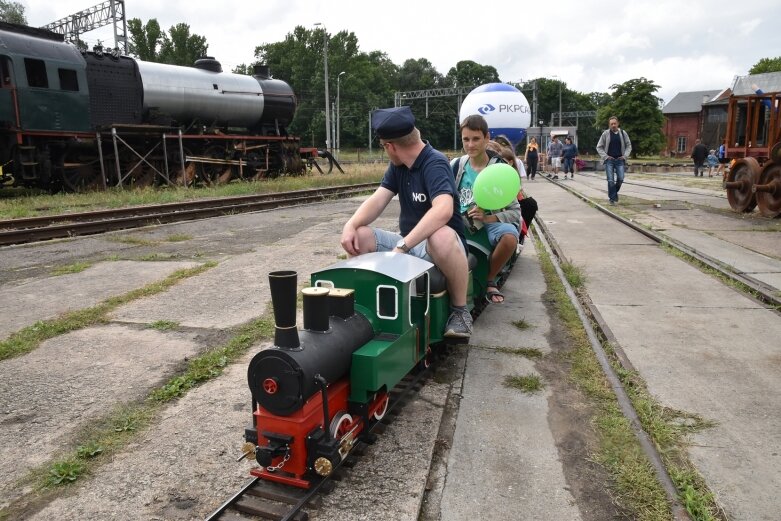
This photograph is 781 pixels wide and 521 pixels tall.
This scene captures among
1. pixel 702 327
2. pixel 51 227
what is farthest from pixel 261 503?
pixel 51 227

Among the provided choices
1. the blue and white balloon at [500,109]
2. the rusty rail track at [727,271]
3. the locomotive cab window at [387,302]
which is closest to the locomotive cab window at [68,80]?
the blue and white balloon at [500,109]

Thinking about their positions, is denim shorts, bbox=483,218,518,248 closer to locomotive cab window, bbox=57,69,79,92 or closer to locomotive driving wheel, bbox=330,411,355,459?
locomotive driving wheel, bbox=330,411,355,459

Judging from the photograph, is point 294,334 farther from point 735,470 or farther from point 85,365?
point 85,365

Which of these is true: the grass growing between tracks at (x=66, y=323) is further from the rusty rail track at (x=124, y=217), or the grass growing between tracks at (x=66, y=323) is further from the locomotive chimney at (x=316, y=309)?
the rusty rail track at (x=124, y=217)

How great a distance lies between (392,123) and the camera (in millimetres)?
3150

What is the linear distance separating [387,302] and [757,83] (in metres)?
11.7

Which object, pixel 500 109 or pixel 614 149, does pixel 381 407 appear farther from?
pixel 614 149

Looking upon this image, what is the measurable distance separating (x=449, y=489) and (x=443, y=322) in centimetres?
116

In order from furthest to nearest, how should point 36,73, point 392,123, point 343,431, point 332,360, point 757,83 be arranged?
1. point 36,73
2. point 757,83
3. point 392,123
4. point 343,431
5. point 332,360

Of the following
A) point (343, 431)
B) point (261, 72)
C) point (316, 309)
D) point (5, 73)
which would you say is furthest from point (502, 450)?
point (261, 72)

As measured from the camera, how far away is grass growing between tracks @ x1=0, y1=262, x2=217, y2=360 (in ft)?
12.7

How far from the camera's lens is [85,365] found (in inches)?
142

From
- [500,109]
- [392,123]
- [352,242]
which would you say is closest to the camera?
[392,123]

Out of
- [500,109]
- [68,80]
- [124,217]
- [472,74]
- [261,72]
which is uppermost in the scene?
[472,74]
